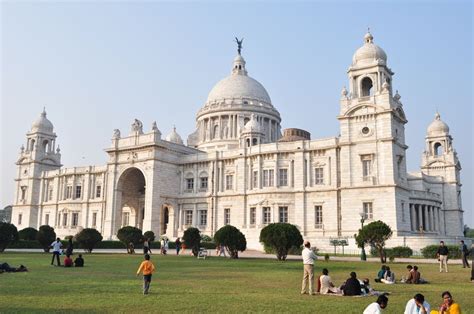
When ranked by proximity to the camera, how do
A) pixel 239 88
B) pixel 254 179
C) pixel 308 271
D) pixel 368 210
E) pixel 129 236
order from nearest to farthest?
pixel 308 271 → pixel 129 236 → pixel 368 210 → pixel 254 179 → pixel 239 88

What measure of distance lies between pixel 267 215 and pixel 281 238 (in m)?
21.3

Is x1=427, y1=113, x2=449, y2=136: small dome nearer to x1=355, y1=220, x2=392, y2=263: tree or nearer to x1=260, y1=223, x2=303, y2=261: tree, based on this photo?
x1=355, y1=220, x2=392, y2=263: tree

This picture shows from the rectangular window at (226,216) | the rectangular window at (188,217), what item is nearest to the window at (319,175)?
the rectangular window at (226,216)

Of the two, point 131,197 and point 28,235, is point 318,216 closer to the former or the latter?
point 131,197

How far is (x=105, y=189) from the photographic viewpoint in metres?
67.1

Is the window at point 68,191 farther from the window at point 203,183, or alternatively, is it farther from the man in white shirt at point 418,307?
the man in white shirt at point 418,307

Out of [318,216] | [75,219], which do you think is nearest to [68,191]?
[75,219]

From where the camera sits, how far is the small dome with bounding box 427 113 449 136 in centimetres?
6950

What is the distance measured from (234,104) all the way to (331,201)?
3225 centimetres

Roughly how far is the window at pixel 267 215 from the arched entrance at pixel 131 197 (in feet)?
62.7

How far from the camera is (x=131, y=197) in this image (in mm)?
65000

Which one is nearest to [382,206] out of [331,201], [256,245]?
[331,201]

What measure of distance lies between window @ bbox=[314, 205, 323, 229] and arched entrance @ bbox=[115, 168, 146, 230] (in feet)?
82.7

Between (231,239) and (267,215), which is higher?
(267,215)
